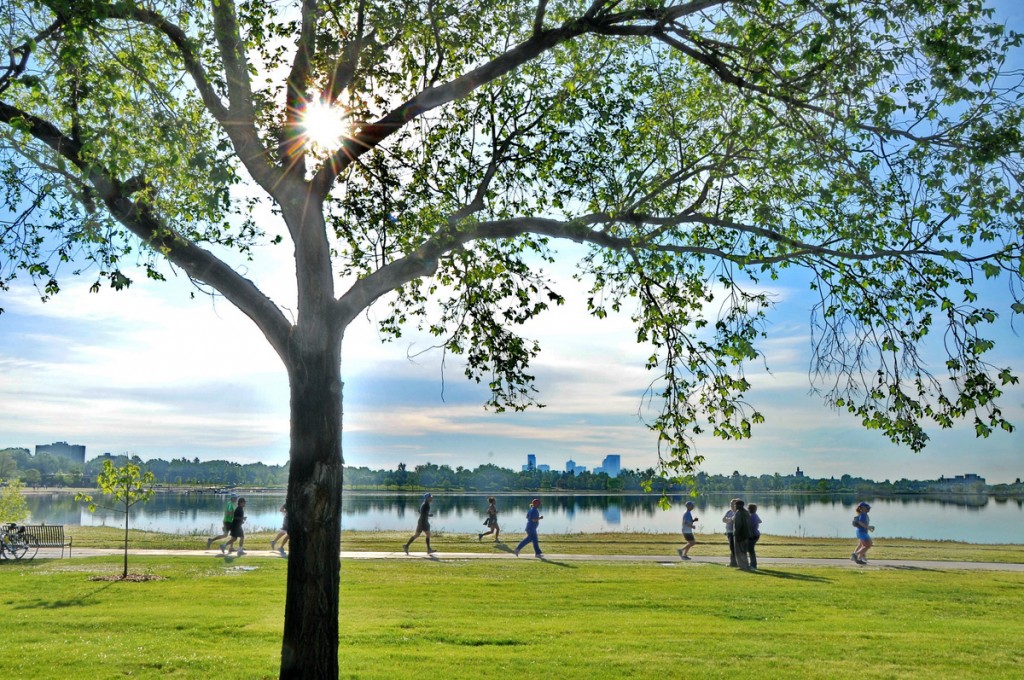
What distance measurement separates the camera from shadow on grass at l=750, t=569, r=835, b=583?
68.2 ft

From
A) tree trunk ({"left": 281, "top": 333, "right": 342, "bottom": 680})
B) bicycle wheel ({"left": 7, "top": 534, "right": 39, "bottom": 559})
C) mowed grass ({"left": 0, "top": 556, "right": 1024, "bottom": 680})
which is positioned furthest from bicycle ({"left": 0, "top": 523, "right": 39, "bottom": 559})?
tree trunk ({"left": 281, "top": 333, "right": 342, "bottom": 680})

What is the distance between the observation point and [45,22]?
33.2 feet

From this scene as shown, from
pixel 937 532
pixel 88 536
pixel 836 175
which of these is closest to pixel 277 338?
pixel 836 175

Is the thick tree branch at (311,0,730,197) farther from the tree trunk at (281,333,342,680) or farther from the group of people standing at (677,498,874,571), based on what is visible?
the group of people standing at (677,498,874,571)

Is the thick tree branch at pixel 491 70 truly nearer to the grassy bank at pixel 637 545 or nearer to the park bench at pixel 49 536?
the grassy bank at pixel 637 545

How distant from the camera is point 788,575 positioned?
22.0 metres

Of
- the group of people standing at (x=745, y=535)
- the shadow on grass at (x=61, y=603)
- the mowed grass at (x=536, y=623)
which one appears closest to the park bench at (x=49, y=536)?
the mowed grass at (x=536, y=623)

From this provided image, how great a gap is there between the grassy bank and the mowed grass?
6.24 meters

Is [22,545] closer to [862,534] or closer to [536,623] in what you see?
[536,623]

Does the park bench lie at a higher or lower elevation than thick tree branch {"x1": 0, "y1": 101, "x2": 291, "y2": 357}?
lower

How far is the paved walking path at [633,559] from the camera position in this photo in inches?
973

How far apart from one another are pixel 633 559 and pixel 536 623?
11200mm

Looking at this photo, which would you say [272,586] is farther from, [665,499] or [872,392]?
[872,392]

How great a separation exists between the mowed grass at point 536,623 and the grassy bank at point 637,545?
20.5ft
